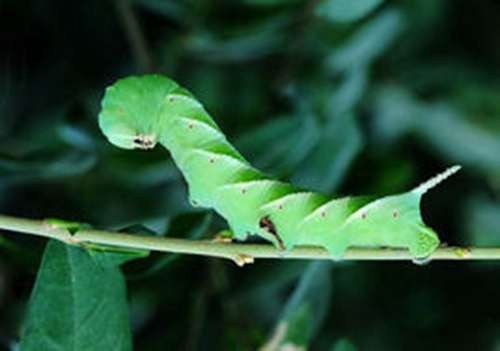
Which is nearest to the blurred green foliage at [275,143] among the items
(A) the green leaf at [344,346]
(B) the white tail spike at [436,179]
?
(A) the green leaf at [344,346]

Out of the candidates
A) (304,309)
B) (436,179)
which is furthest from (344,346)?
(436,179)

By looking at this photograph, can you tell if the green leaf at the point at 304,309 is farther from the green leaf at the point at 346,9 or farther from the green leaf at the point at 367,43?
the green leaf at the point at 367,43

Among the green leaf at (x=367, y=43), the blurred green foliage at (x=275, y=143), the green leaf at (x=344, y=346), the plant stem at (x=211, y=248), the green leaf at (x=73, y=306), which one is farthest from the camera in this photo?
the green leaf at (x=367, y=43)

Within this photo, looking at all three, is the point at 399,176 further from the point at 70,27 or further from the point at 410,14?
the point at 70,27

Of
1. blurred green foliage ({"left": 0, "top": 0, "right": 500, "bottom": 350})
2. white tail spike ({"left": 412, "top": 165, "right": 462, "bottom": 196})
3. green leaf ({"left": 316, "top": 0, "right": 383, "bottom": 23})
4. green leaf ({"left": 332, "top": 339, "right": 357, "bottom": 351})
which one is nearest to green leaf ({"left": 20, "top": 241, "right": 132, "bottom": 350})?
blurred green foliage ({"left": 0, "top": 0, "right": 500, "bottom": 350})

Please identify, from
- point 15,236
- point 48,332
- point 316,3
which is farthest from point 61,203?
point 48,332

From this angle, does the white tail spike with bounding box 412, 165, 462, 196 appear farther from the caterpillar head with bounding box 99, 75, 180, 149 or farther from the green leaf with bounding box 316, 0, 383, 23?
the green leaf with bounding box 316, 0, 383, 23
